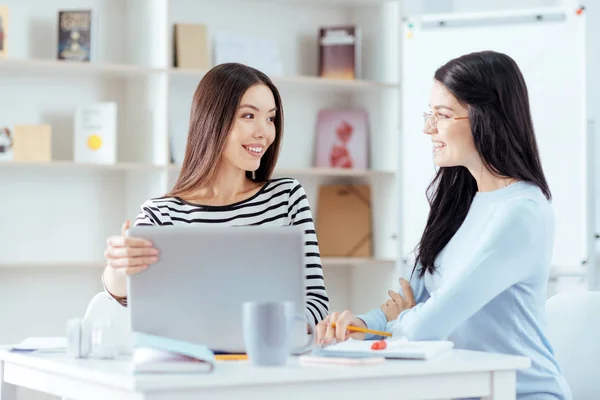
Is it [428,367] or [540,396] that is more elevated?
[428,367]

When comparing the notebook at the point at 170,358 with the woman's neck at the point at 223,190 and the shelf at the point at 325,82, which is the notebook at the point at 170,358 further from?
the shelf at the point at 325,82

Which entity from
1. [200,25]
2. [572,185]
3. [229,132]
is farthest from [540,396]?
[200,25]

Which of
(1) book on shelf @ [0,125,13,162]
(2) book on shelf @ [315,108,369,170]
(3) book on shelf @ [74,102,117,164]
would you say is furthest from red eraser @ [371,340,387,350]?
(2) book on shelf @ [315,108,369,170]

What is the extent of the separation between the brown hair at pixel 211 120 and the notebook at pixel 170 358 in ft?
3.00

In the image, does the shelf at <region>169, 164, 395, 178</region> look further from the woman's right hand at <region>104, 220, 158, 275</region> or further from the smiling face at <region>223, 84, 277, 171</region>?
the woman's right hand at <region>104, 220, 158, 275</region>

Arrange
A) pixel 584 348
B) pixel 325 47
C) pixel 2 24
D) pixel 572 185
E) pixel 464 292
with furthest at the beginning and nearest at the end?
pixel 325 47 < pixel 572 185 < pixel 2 24 < pixel 584 348 < pixel 464 292

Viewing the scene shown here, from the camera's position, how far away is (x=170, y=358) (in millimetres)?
1449

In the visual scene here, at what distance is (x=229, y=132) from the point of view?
7.79 ft

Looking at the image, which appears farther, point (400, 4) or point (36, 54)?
point (400, 4)

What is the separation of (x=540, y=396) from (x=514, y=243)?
315mm

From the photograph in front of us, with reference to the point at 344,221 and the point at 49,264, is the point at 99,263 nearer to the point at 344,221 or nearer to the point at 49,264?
the point at 49,264

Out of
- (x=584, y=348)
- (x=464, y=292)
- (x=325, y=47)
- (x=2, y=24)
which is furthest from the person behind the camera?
(x=325, y=47)

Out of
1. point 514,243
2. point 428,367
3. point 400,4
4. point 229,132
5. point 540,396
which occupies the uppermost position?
point 400,4

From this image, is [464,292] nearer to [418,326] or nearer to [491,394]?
[418,326]
